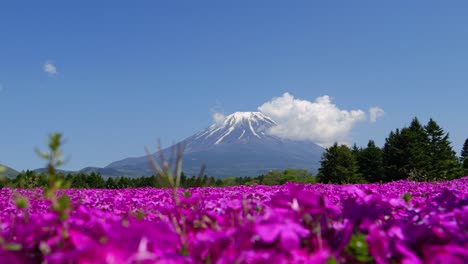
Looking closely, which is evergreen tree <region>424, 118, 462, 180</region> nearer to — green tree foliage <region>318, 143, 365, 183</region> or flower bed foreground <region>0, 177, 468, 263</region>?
green tree foliage <region>318, 143, 365, 183</region>

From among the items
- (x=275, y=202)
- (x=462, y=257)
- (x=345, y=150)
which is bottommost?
(x=462, y=257)

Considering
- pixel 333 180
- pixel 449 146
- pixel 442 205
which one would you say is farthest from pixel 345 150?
pixel 442 205

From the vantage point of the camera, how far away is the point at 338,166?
54.7 metres

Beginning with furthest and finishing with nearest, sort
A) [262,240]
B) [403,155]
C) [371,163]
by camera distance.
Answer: [371,163]
[403,155]
[262,240]

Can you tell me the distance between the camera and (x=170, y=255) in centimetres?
174

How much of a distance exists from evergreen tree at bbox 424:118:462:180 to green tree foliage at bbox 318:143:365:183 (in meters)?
10.2

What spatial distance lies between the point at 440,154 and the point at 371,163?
9709 mm

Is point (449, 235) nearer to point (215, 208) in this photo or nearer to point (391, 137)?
point (215, 208)

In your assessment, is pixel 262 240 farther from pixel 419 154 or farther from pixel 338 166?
pixel 419 154

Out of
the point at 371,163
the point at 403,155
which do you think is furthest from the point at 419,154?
the point at 371,163

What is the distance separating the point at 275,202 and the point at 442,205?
1.53m

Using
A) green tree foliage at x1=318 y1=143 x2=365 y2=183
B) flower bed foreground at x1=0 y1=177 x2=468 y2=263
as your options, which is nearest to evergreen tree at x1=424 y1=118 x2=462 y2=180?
green tree foliage at x1=318 y1=143 x2=365 y2=183

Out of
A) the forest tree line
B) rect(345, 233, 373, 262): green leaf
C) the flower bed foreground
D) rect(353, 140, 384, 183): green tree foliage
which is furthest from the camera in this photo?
rect(353, 140, 384, 183): green tree foliage

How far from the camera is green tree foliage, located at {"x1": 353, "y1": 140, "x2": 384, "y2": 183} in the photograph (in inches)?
2335
